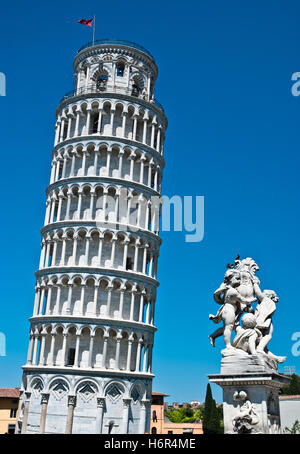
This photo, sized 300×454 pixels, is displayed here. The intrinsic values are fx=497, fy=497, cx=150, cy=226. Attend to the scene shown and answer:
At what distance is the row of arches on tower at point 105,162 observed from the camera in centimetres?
5269

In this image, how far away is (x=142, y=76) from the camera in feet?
190

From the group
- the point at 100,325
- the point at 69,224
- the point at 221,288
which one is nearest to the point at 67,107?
the point at 69,224

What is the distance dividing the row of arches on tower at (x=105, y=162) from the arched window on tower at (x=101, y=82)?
744 centimetres

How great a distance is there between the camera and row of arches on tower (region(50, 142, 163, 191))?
173 ft

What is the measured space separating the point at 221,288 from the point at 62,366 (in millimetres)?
37268

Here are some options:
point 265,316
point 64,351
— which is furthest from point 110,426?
point 265,316

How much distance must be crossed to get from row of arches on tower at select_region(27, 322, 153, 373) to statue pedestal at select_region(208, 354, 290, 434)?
122 ft

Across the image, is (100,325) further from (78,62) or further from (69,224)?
(78,62)

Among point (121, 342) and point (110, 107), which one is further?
point (110, 107)

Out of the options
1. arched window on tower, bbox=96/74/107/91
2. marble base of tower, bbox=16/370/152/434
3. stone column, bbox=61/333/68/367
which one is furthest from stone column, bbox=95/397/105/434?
arched window on tower, bbox=96/74/107/91

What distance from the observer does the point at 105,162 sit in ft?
175

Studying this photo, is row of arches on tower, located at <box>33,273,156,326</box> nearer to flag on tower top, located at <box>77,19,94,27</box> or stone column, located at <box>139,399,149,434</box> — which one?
stone column, located at <box>139,399,149,434</box>

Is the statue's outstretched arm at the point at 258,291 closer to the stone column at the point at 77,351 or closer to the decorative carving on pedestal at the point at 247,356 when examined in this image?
the decorative carving on pedestal at the point at 247,356
